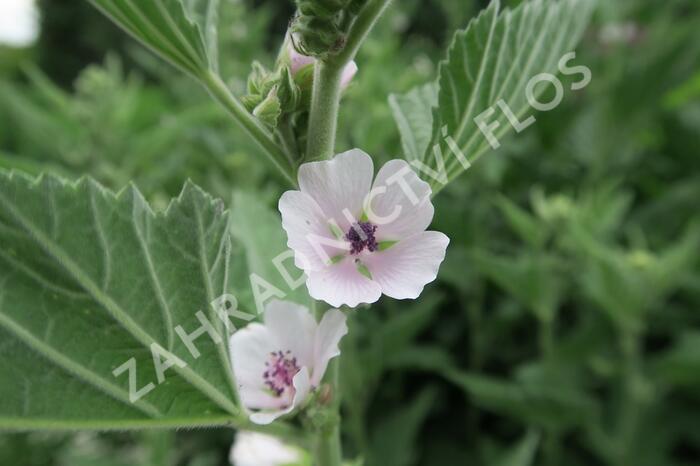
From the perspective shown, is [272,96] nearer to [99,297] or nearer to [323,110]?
[323,110]

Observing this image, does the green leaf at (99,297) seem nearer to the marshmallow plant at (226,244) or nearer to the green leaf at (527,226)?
the marshmallow plant at (226,244)

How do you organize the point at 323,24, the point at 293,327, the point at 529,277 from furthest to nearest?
1. the point at 529,277
2. the point at 293,327
3. the point at 323,24

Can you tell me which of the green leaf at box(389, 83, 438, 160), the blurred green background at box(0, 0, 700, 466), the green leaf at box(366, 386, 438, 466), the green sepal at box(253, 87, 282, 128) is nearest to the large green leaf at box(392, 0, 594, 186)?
the green leaf at box(389, 83, 438, 160)

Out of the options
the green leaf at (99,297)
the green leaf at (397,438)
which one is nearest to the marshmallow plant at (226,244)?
the green leaf at (99,297)

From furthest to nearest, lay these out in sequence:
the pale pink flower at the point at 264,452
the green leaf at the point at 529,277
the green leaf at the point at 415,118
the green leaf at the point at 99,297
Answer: the green leaf at the point at 529,277, the pale pink flower at the point at 264,452, the green leaf at the point at 415,118, the green leaf at the point at 99,297

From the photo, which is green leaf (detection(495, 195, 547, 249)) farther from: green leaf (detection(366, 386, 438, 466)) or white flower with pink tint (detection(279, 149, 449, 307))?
white flower with pink tint (detection(279, 149, 449, 307))

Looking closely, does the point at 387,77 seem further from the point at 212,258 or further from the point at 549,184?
the point at 212,258

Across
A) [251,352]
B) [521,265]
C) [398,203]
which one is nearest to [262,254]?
[251,352]

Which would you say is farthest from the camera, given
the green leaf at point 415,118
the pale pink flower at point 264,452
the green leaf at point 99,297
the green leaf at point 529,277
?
the green leaf at point 529,277
